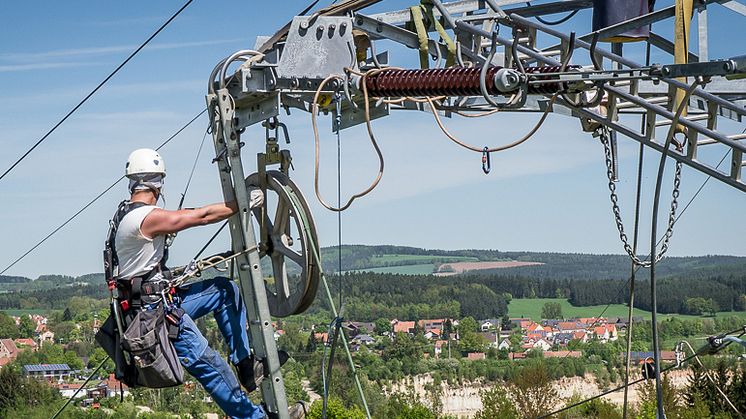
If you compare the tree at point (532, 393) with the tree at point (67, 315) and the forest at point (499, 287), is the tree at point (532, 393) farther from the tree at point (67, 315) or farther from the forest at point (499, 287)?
the tree at point (67, 315)

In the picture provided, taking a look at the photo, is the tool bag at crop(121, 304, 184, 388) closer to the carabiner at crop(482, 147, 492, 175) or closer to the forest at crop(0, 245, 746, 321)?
the carabiner at crop(482, 147, 492, 175)

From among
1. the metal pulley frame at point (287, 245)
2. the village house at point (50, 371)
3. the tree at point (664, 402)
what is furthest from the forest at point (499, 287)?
the metal pulley frame at point (287, 245)

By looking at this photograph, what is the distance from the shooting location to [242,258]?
8047mm

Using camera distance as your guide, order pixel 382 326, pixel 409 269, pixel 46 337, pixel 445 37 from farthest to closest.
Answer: pixel 409 269 → pixel 46 337 → pixel 382 326 → pixel 445 37

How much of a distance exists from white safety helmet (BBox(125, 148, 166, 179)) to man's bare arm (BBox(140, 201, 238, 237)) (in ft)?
0.93

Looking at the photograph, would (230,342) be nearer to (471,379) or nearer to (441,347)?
(471,379)

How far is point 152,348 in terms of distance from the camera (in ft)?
24.1

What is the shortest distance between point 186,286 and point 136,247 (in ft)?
1.69

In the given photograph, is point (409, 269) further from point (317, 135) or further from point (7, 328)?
point (317, 135)

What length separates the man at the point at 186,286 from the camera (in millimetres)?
7328

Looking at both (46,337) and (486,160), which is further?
(46,337)

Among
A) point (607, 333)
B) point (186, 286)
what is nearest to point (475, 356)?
point (607, 333)

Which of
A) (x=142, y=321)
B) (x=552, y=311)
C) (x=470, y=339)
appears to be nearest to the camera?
(x=142, y=321)

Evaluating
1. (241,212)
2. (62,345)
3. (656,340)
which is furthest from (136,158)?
(62,345)
